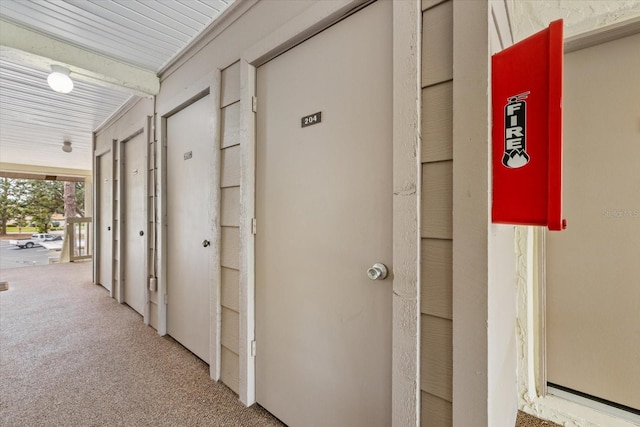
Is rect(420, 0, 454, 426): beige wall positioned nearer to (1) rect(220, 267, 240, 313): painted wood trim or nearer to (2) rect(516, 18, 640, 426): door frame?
(2) rect(516, 18, 640, 426): door frame

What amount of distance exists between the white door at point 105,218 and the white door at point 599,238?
15.0 feet

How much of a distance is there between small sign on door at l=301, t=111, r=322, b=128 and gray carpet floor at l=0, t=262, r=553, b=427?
1558 mm

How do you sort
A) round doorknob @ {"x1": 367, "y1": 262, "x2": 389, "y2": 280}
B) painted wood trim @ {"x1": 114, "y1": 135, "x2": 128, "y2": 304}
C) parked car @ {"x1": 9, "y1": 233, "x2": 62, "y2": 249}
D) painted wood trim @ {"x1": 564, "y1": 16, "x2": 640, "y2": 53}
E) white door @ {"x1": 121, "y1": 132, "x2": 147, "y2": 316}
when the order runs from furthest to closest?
parked car @ {"x1": 9, "y1": 233, "x2": 62, "y2": 249} < painted wood trim @ {"x1": 114, "y1": 135, "x2": 128, "y2": 304} < white door @ {"x1": 121, "y1": 132, "x2": 147, "y2": 316} < painted wood trim @ {"x1": 564, "y1": 16, "x2": 640, "y2": 53} < round doorknob @ {"x1": 367, "y1": 262, "x2": 389, "y2": 280}

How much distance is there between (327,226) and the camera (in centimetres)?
128

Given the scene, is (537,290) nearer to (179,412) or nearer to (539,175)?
(539,175)

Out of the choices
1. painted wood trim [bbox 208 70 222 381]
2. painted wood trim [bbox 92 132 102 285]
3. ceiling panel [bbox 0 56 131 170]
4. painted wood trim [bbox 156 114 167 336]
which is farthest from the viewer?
painted wood trim [bbox 92 132 102 285]

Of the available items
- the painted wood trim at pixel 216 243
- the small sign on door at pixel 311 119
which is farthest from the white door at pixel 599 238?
the painted wood trim at pixel 216 243

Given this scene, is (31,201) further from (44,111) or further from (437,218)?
(437,218)

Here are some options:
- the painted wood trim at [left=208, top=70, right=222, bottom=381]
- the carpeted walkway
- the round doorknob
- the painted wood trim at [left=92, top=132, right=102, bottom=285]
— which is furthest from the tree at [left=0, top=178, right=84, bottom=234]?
the round doorknob

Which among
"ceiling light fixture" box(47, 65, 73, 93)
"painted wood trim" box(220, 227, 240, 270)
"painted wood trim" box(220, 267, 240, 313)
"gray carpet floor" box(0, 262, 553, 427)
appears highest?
"ceiling light fixture" box(47, 65, 73, 93)

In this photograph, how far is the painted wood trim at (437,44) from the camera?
910mm

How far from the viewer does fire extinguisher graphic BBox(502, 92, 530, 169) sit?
83 cm

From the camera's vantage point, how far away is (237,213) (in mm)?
1766

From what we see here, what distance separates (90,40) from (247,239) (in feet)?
6.65
